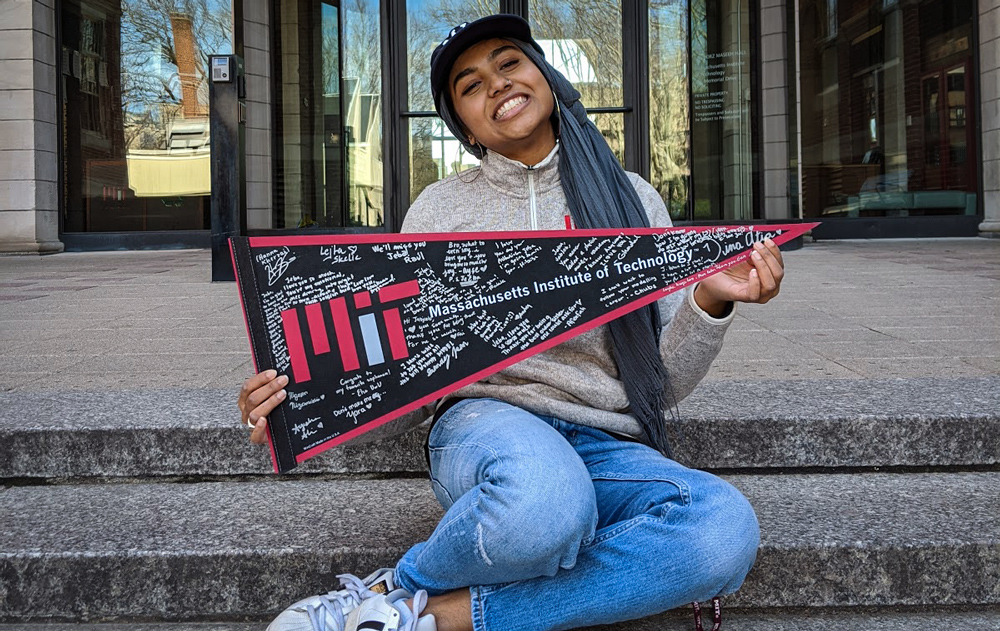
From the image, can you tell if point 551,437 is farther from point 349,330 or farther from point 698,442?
point 698,442

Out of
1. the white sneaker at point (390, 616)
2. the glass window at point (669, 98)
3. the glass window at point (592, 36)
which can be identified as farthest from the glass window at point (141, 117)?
the white sneaker at point (390, 616)

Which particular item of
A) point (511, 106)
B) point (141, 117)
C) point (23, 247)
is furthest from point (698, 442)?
point (141, 117)

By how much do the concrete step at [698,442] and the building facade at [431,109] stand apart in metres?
7.24

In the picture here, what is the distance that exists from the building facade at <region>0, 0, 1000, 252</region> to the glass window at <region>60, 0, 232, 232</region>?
0.09 feet

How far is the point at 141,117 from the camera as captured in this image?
12625mm

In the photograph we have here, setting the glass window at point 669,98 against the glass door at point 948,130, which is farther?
the glass door at point 948,130

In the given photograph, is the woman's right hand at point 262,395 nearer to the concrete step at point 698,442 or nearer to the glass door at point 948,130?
the concrete step at point 698,442

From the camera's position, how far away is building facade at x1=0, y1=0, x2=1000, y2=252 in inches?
386

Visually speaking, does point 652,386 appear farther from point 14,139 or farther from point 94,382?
point 14,139

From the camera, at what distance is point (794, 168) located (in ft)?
35.8

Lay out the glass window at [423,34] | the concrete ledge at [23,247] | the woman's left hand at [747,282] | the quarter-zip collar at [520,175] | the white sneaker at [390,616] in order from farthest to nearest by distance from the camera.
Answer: the concrete ledge at [23,247] < the glass window at [423,34] < the quarter-zip collar at [520,175] < the woman's left hand at [747,282] < the white sneaker at [390,616]

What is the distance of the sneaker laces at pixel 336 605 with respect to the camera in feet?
6.17

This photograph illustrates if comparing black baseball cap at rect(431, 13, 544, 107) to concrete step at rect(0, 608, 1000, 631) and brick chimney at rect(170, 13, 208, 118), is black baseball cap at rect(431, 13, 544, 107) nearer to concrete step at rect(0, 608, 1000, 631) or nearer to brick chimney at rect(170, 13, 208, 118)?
concrete step at rect(0, 608, 1000, 631)

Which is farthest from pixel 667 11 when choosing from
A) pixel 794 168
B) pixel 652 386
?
pixel 652 386
